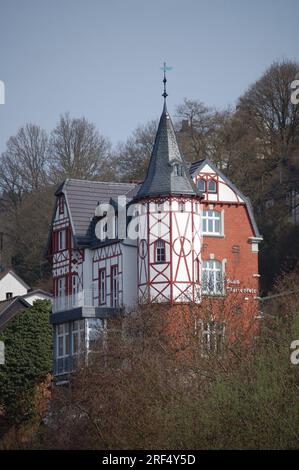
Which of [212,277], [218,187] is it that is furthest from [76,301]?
[218,187]

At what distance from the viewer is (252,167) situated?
75.4 metres

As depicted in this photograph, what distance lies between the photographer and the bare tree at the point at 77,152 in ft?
263

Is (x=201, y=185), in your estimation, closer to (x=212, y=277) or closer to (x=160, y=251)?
(x=212, y=277)

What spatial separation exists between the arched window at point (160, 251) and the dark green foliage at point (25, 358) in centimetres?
508

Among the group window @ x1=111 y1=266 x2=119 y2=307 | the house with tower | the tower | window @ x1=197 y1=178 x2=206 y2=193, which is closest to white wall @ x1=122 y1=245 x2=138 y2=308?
the house with tower

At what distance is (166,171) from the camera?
5534cm

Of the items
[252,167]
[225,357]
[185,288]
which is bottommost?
[225,357]

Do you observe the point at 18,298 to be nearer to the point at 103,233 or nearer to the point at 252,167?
the point at 103,233

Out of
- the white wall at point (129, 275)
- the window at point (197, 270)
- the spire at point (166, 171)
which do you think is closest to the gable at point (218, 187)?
the spire at point (166, 171)

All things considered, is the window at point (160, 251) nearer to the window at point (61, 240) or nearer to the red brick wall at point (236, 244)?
the red brick wall at point (236, 244)

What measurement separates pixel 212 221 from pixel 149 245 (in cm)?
471

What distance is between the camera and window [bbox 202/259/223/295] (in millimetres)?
53156
